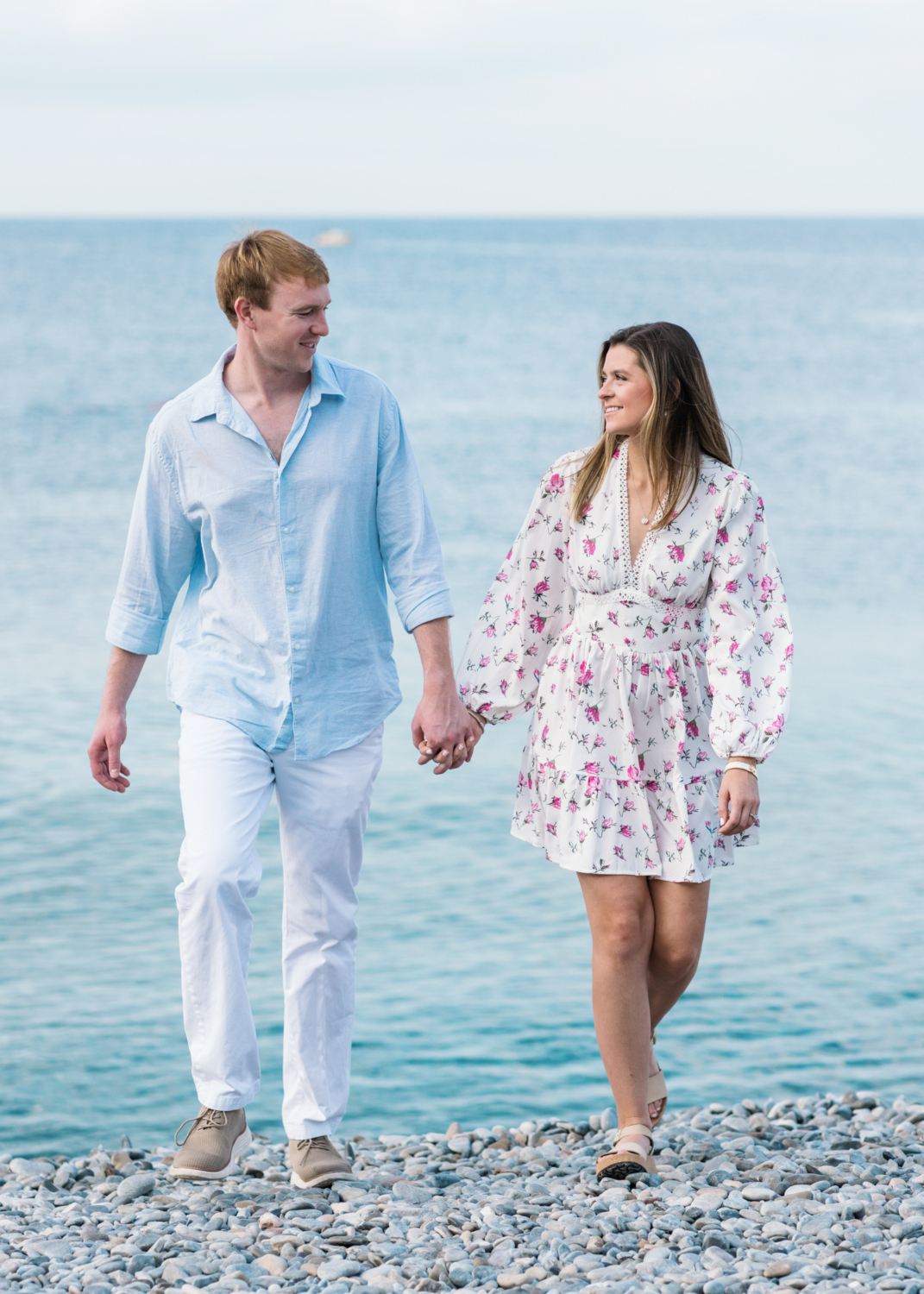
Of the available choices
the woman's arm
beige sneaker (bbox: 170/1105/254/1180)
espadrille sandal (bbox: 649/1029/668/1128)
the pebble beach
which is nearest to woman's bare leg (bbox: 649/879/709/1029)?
espadrille sandal (bbox: 649/1029/668/1128)

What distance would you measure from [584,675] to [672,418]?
2.18 ft

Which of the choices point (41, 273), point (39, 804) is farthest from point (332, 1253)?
point (41, 273)

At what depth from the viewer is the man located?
3.61 meters

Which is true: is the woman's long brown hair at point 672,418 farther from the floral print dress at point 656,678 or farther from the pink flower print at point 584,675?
the pink flower print at point 584,675

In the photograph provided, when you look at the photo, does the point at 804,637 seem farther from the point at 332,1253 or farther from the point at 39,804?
the point at 332,1253

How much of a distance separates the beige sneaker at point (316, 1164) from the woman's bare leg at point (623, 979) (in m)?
0.69

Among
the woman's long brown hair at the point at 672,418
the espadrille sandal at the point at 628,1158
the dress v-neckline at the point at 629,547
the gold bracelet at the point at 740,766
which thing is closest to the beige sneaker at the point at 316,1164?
the espadrille sandal at the point at 628,1158

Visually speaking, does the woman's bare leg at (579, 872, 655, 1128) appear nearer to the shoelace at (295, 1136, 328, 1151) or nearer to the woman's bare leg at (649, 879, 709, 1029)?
the woman's bare leg at (649, 879, 709, 1029)

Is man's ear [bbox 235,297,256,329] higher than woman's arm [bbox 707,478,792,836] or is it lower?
higher

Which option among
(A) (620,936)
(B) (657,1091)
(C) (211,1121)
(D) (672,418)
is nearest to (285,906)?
(C) (211,1121)

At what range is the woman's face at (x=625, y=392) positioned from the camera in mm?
3809

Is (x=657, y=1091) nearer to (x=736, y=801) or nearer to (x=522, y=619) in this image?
(x=736, y=801)

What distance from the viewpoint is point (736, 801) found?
3.61m

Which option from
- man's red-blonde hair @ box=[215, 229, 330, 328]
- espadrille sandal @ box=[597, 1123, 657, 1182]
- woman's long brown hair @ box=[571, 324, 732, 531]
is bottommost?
espadrille sandal @ box=[597, 1123, 657, 1182]
